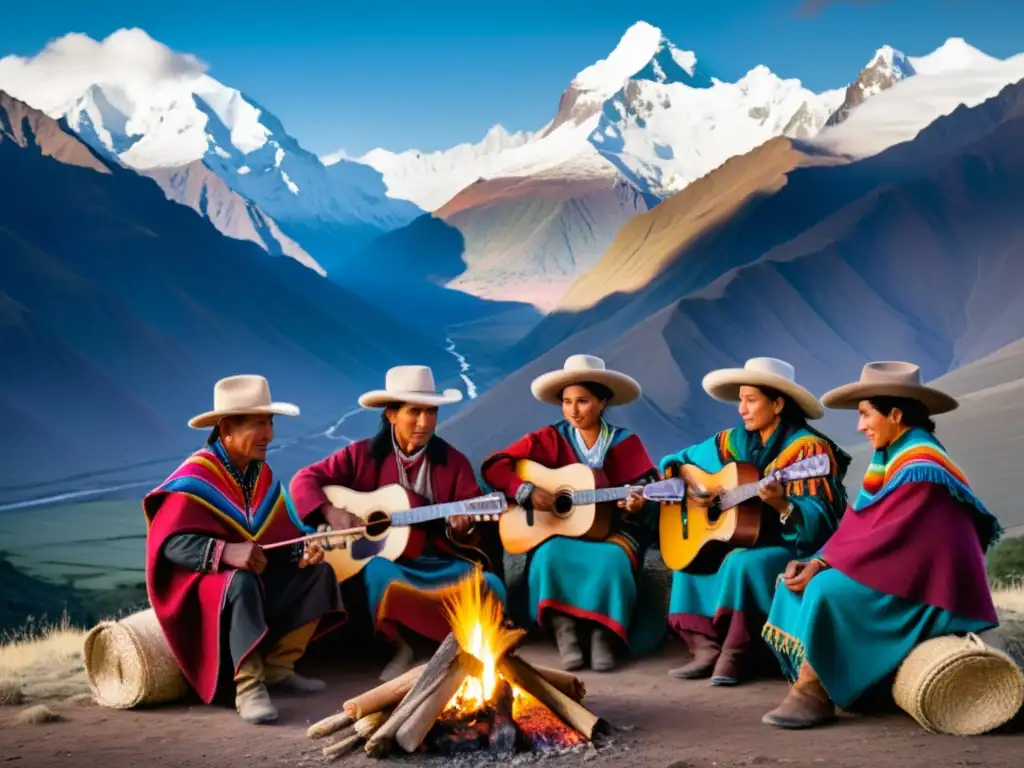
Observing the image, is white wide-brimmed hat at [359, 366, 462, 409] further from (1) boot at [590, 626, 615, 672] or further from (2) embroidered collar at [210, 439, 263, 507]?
(1) boot at [590, 626, 615, 672]

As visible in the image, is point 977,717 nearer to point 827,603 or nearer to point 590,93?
point 827,603

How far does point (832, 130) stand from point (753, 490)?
1632 cm

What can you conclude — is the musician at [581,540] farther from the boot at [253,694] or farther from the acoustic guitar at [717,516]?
the boot at [253,694]

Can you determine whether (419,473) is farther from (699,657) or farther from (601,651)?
(699,657)

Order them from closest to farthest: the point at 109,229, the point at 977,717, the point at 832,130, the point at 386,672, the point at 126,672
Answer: the point at 977,717 → the point at 126,672 → the point at 386,672 → the point at 832,130 → the point at 109,229

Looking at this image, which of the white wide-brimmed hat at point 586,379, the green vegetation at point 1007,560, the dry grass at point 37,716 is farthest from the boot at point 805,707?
the green vegetation at point 1007,560

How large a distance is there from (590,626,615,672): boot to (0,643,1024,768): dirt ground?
1.12 ft

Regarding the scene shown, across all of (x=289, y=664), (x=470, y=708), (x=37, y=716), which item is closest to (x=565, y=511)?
(x=289, y=664)

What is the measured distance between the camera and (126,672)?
515 cm

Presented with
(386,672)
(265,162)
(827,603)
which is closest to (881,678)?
(827,603)

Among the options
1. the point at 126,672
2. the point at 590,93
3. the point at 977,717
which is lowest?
the point at 977,717

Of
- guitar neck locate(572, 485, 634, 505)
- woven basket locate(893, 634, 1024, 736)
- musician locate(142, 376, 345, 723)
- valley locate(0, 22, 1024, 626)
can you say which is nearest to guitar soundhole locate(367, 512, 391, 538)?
musician locate(142, 376, 345, 723)

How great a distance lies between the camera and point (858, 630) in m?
4.76

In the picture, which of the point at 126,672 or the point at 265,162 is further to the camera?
the point at 265,162
